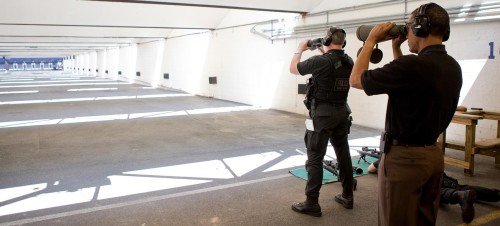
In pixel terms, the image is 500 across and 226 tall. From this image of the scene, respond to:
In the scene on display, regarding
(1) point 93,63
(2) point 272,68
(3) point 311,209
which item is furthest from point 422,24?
→ (1) point 93,63

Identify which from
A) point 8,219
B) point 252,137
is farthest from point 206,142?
point 8,219

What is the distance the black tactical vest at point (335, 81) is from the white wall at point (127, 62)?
20415mm

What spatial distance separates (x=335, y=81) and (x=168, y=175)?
2.37 m

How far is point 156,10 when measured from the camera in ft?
35.7

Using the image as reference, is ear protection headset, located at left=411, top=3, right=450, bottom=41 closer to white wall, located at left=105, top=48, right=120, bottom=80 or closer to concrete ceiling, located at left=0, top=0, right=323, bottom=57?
concrete ceiling, located at left=0, top=0, right=323, bottom=57

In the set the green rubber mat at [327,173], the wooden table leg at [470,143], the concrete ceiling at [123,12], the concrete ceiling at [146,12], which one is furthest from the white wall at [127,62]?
the wooden table leg at [470,143]

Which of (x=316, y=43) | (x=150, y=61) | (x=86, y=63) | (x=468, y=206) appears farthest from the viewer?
(x=86, y=63)

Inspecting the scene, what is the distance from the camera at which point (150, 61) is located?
1964 centimetres

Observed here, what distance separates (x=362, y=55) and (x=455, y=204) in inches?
90.2

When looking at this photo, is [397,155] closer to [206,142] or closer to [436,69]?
[436,69]

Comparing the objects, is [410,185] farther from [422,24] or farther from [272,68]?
[272,68]

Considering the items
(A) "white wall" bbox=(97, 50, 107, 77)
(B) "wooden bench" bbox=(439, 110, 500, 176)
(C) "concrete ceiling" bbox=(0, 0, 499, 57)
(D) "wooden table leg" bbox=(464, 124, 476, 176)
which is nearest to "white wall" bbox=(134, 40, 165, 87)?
(C) "concrete ceiling" bbox=(0, 0, 499, 57)

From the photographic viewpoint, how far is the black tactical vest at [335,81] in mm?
3033

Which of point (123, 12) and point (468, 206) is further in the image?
point (123, 12)
